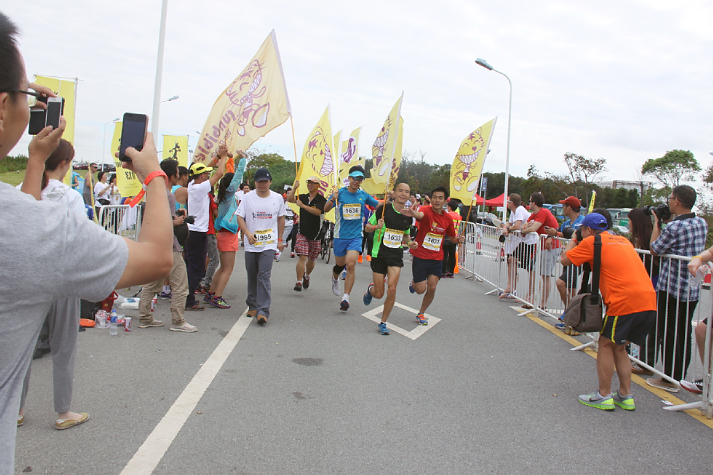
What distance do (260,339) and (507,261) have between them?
5442 mm

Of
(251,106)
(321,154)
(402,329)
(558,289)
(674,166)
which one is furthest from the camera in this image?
(674,166)

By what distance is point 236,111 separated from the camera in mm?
7523

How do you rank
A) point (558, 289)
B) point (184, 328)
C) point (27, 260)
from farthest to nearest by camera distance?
point (558, 289), point (184, 328), point (27, 260)

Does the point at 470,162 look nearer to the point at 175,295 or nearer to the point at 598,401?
A: the point at 175,295

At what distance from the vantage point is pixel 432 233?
23.4ft

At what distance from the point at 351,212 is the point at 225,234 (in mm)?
2008

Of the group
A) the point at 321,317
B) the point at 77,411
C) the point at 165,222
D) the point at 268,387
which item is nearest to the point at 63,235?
the point at 165,222

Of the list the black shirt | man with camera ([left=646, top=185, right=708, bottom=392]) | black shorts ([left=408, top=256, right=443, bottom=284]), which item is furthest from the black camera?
the black shirt

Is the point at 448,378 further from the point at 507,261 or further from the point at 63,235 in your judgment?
the point at 507,261

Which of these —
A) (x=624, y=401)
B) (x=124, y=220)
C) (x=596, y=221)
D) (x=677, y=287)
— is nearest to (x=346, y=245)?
(x=124, y=220)

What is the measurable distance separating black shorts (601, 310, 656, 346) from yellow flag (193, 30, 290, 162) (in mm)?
5193

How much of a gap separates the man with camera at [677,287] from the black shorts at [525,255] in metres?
3.28

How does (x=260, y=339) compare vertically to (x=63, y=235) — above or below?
below

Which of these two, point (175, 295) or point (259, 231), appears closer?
point (175, 295)
